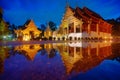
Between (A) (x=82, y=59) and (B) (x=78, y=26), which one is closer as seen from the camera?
(A) (x=82, y=59)

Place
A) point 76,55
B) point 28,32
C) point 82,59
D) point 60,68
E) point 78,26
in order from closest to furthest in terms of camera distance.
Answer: point 60,68, point 82,59, point 76,55, point 78,26, point 28,32

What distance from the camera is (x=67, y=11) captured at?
44.3 m

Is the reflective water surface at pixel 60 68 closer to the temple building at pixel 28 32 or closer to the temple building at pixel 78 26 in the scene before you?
the temple building at pixel 78 26

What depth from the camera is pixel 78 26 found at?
42594mm

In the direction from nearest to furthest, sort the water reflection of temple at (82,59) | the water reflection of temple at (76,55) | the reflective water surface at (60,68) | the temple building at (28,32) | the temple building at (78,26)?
the reflective water surface at (60,68), the water reflection of temple at (82,59), the water reflection of temple at (76,55), the temple building at (78,26), the temple building at (28,32)

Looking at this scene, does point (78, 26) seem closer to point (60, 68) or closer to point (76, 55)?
A: point (76, 55)

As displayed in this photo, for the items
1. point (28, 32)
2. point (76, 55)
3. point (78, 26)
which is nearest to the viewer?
point (76, 55)

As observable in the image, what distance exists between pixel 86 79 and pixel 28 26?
1901 inches

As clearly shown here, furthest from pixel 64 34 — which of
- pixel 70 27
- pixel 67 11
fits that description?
pixel 67 11

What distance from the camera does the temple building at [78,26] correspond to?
42.3 m

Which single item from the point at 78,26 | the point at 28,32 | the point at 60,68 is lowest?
the point at 60,68

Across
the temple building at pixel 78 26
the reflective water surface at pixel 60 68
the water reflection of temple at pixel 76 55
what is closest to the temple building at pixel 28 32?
the temple building at pixel 78 26

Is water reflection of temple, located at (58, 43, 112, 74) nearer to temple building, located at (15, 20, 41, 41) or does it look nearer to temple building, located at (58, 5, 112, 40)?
temple building, located at (58, 5, 112, 40)

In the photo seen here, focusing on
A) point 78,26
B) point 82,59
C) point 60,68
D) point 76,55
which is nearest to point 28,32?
point 78,26
